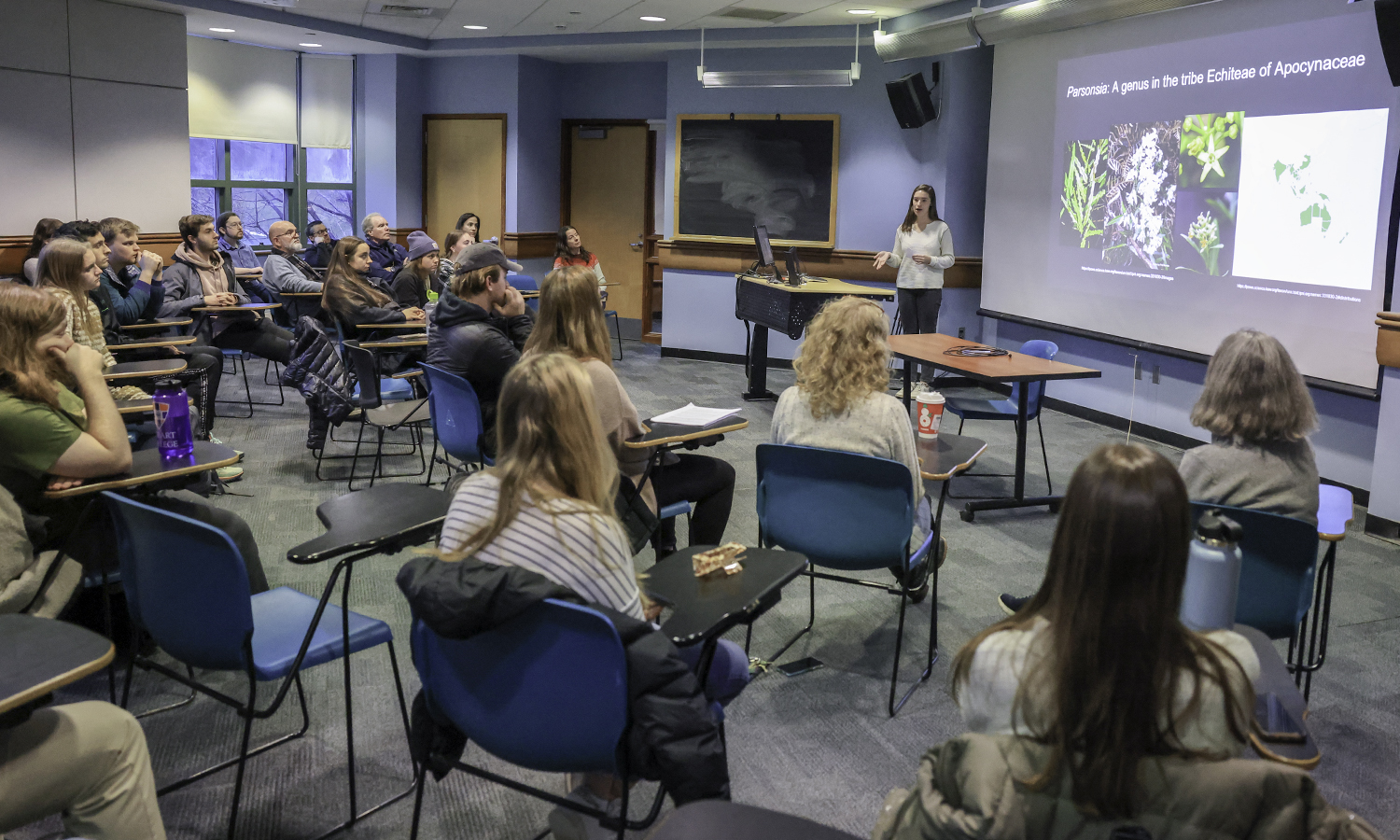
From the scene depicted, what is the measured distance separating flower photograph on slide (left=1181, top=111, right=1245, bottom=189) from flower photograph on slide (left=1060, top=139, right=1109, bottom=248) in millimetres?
683

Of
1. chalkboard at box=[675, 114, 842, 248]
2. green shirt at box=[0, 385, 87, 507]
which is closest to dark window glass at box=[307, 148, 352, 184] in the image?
chalkboard at box=[675, 114, 842, 248]

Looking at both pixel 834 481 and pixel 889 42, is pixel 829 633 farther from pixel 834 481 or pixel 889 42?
pixel 889 42

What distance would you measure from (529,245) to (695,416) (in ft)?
25.1

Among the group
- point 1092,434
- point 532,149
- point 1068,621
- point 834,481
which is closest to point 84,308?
point 834,481

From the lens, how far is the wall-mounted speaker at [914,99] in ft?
26.2

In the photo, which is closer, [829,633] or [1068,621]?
[1068,621]

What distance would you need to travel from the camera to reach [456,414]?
159 inches

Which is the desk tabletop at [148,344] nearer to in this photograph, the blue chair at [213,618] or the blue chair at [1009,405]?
the blue chair at [213,618]

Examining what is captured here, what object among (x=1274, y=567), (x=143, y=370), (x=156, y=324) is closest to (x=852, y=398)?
(x=1274, y=567)

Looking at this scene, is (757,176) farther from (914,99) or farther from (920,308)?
(920,308)

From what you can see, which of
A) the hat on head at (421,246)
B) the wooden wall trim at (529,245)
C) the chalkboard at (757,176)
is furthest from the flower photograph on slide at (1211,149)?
the wooden wall trim at (529,245)

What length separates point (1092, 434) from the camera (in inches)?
267

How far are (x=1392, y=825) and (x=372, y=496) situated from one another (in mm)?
2484

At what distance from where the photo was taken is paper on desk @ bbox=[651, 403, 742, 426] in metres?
3.47
